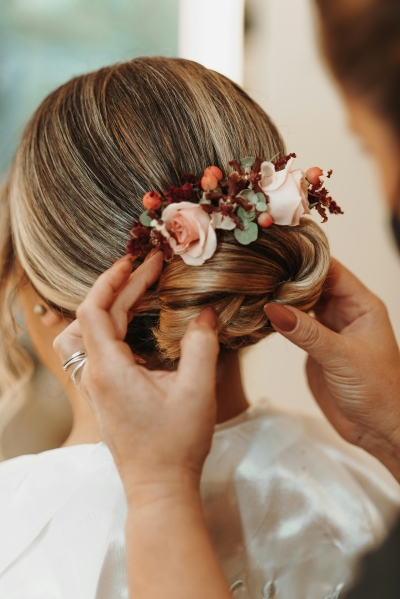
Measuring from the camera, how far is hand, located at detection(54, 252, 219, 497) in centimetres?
54

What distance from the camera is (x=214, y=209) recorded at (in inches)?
25.1

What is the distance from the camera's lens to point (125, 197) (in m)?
0.72

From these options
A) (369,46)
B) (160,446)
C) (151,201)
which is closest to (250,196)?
(151,201)

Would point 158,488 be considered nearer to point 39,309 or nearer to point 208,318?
point 208,318

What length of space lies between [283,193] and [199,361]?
261mm

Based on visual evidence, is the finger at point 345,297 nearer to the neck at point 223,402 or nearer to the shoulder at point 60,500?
the neck at point 223,402

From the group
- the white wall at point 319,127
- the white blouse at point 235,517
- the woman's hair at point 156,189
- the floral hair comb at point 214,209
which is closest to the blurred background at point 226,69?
the white wall at point 319,127

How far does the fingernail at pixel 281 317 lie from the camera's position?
0.70 m

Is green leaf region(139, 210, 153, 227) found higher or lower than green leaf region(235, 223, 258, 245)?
higher

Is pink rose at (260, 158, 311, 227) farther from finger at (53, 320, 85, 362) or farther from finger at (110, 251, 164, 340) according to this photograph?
finger at (53, 320, 85, 362)

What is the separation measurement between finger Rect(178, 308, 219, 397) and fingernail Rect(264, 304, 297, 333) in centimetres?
14

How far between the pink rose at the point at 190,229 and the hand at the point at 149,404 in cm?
12

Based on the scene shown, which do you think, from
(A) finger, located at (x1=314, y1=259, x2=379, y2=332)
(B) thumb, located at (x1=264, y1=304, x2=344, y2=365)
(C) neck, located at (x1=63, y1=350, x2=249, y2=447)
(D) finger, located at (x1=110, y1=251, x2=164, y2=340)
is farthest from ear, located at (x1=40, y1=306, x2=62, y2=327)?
(A) finger, located at (x1=314, y1=259, x2=379, y2=332)

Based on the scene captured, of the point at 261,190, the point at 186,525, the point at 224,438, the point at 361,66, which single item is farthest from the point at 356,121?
the point at 186,525
